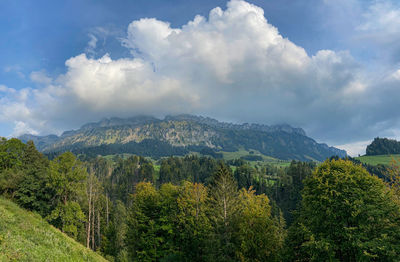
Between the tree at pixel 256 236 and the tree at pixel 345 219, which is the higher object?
the tree at pixel 345 219

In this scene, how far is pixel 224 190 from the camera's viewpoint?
4003 centimetres

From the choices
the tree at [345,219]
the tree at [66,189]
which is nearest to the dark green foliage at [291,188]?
the tree at [345,219]

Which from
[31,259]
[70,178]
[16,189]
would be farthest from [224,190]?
[16,189]

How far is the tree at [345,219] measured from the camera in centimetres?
2102

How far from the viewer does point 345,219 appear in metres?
24.5

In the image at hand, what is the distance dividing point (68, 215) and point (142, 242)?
16.8 meters

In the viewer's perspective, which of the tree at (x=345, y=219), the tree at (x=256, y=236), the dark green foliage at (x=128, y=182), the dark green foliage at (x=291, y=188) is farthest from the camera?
the dark green foliage at (x=128, y=182)

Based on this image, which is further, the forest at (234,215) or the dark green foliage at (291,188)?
the dark green foliage at (291,188)

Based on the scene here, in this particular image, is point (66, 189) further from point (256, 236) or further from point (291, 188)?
point (291, 188)

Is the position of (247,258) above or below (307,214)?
below

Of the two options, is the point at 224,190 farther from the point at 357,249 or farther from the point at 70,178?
the point at 70,178

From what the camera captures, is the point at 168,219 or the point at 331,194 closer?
the point at 331,194

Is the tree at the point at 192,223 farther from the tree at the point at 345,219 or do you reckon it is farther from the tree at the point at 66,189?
the tree at the point at 66,189

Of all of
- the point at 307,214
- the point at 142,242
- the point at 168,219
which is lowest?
the point at 142,242
